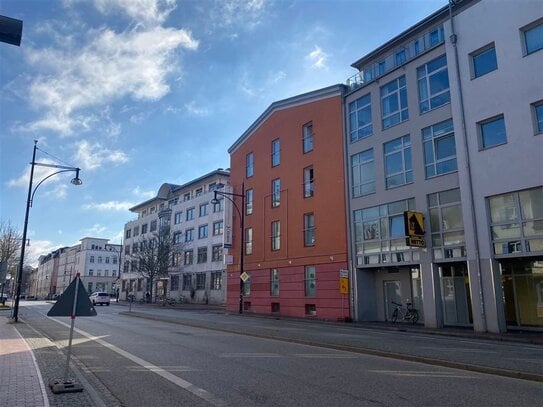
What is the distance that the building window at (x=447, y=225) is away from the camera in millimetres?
21719

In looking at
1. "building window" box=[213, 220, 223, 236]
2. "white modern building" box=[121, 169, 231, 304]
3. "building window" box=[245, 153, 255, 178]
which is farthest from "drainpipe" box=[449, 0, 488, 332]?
"building window" box=[213, 220, 223, 236]

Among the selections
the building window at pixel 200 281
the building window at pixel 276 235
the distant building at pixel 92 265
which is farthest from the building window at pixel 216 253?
the distant building at pixel 92 265

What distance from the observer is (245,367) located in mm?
9844

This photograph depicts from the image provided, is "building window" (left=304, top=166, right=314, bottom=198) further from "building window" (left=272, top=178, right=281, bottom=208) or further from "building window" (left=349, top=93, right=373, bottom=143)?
"building window" (left=349, top=93, right=373, bottom=143)

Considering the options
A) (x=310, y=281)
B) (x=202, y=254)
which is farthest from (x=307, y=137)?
(x=202, y=254)

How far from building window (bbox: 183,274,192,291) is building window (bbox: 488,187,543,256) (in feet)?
165

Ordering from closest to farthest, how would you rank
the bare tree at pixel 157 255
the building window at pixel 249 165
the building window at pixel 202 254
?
the building window at pixel 249 165 → the bare tree at pixel 157 255 → the building window at pixel 202 254

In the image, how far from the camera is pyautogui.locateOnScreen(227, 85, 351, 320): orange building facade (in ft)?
96.2

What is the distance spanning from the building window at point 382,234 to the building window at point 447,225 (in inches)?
53.9

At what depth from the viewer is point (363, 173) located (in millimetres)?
28125

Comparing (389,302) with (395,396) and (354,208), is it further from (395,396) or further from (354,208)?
(395,396)

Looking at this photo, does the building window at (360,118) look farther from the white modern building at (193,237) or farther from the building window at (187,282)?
the building window at (187,282)

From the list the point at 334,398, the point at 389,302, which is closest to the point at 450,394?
the point at 334,398

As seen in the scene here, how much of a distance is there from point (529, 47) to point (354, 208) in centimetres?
1225
